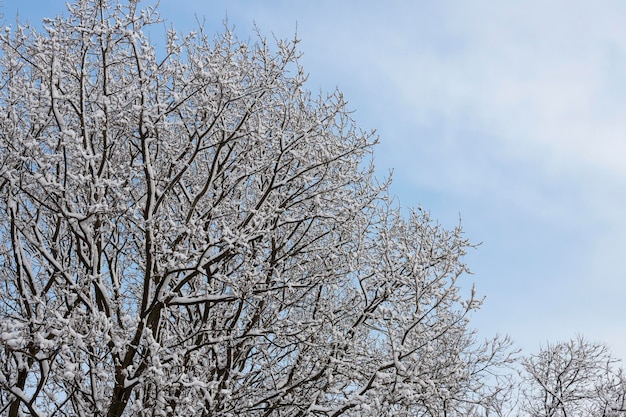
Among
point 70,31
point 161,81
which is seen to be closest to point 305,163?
point 161,81

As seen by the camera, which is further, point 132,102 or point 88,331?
point 132,102

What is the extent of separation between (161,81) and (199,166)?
1896mm

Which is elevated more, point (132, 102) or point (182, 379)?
point (132, 102)

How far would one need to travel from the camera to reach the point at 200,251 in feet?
25.1

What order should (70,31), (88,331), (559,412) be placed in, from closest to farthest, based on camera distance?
(88,331) < (70,31) < (559,412)

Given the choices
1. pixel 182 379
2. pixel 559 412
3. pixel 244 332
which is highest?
pixel 559 412

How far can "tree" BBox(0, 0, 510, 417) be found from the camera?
732 centimetres

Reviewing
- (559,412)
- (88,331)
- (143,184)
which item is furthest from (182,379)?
(559,412)

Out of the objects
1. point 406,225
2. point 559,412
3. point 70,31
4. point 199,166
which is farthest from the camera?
point 559,412

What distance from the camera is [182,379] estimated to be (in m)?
6.93

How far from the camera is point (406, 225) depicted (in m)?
10.9

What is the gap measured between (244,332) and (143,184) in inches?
113

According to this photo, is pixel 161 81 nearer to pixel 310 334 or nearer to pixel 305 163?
pixel 305 163

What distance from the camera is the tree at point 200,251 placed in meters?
7.32
